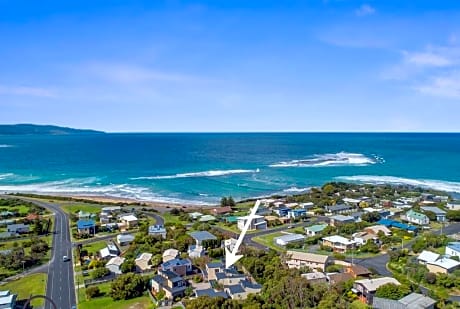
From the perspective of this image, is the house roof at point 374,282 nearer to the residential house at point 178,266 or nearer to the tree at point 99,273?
the residential house at point 178,266

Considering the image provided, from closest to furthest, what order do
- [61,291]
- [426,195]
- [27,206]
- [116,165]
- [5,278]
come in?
[61,291] < [5,278] < [27,206] < [426,195] < [116,165]

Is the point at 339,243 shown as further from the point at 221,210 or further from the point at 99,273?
the point at 99,273

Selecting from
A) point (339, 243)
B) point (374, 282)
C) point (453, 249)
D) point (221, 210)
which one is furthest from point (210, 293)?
point (221, 210)

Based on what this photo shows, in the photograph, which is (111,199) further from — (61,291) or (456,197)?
(456,197)

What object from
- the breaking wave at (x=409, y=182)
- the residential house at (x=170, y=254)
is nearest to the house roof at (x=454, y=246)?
the residential house at (x=170, y=254)

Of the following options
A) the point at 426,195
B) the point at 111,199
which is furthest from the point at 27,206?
the point at 426,195
